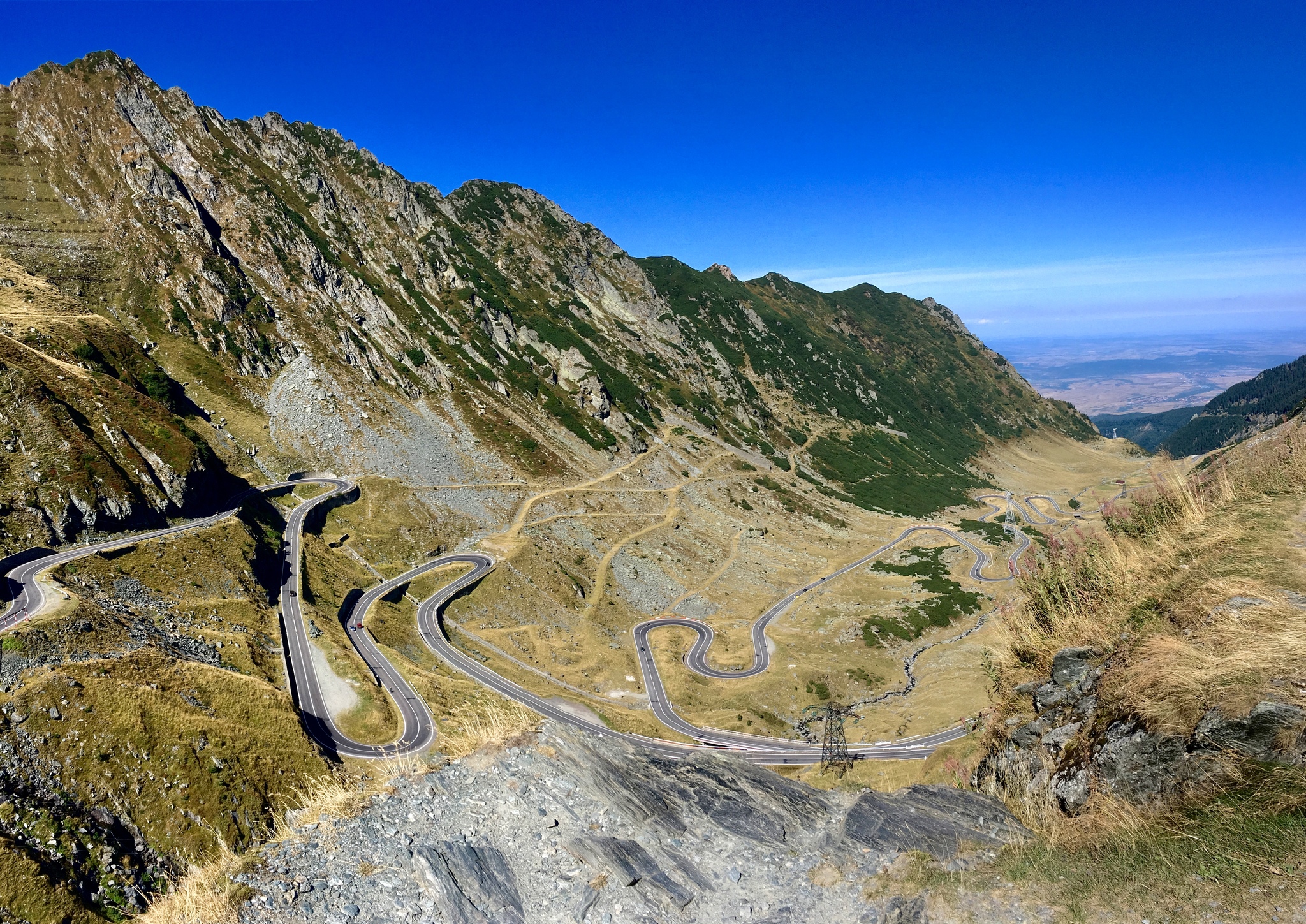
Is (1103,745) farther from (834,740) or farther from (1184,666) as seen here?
(834,740)

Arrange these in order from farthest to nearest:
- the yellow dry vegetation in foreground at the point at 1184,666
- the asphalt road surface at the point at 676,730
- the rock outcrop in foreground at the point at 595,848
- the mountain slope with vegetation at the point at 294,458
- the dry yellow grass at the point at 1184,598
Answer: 1. the asphalt road surface at the point at 676,730
2. the mountain slope with vegetation at the point at 294,458
3. the rock outcrop in foreground at the point at 595,848
4. the dry yellow grass at the point at 1184,598
5. the yellow dry vegetation in foreground at the point at 1184,666

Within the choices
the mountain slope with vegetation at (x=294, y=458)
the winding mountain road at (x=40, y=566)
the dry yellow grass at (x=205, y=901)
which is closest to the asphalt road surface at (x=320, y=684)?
the mountain slope with vegetation at (x=294, y=458)

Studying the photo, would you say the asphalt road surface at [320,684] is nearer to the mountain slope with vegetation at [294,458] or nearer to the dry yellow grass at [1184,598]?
the mountain slope with vegetation at [294,458]

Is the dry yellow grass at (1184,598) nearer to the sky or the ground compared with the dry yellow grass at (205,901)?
nearer to the sky

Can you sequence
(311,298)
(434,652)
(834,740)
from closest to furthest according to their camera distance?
(834,740) < (434,652) < (311,298)

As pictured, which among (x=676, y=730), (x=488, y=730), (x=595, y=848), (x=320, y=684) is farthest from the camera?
(x=676, y=730)

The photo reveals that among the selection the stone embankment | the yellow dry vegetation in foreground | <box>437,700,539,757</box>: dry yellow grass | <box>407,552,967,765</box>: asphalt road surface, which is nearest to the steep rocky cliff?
<box>407,552,967,765</box>: asphalt road surface

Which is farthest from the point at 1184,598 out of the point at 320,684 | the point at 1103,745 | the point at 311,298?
the point at 311,298

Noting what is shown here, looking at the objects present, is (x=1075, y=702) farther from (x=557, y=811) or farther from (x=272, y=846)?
(x=272, y=846)

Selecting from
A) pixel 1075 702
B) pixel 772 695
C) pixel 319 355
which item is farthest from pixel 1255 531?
pixel 319 355

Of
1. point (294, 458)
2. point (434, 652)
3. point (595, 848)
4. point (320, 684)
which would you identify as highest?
point (294, 458)
